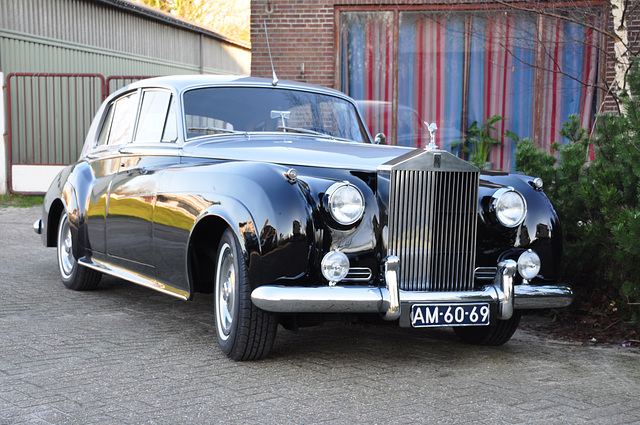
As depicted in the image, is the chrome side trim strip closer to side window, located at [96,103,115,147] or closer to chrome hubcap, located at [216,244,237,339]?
chrome hubcap, located at [216,244,237,339]

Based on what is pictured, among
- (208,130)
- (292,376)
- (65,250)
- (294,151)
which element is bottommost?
(292,376)

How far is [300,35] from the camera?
12.3 m

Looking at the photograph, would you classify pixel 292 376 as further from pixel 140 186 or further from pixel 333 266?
pixel 140 186

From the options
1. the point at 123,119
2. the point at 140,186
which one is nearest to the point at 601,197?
the point at 140,186

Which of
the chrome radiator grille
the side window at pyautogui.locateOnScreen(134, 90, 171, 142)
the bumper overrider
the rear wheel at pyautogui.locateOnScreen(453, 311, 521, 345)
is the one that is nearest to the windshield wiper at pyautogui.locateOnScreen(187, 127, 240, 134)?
the side window at pyautogui.locateOnScreen(134, 90, 171, 142)

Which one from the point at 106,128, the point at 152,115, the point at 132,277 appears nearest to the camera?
the point at 132,277

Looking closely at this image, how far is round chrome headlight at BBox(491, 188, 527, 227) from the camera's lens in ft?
15.6

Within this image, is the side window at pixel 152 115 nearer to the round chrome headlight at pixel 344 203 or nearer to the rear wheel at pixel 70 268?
the rear wheel at pixel 70 268

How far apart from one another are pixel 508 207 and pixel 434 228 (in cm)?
51

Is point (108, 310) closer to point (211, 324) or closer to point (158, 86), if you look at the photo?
point (211, 324)

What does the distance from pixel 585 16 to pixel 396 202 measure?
7.06m

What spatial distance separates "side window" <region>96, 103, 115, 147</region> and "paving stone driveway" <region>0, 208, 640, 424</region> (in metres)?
1.61

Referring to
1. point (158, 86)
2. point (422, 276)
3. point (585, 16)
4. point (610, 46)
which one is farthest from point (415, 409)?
point (610, 46)

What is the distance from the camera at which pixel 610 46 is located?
37.2 ft
